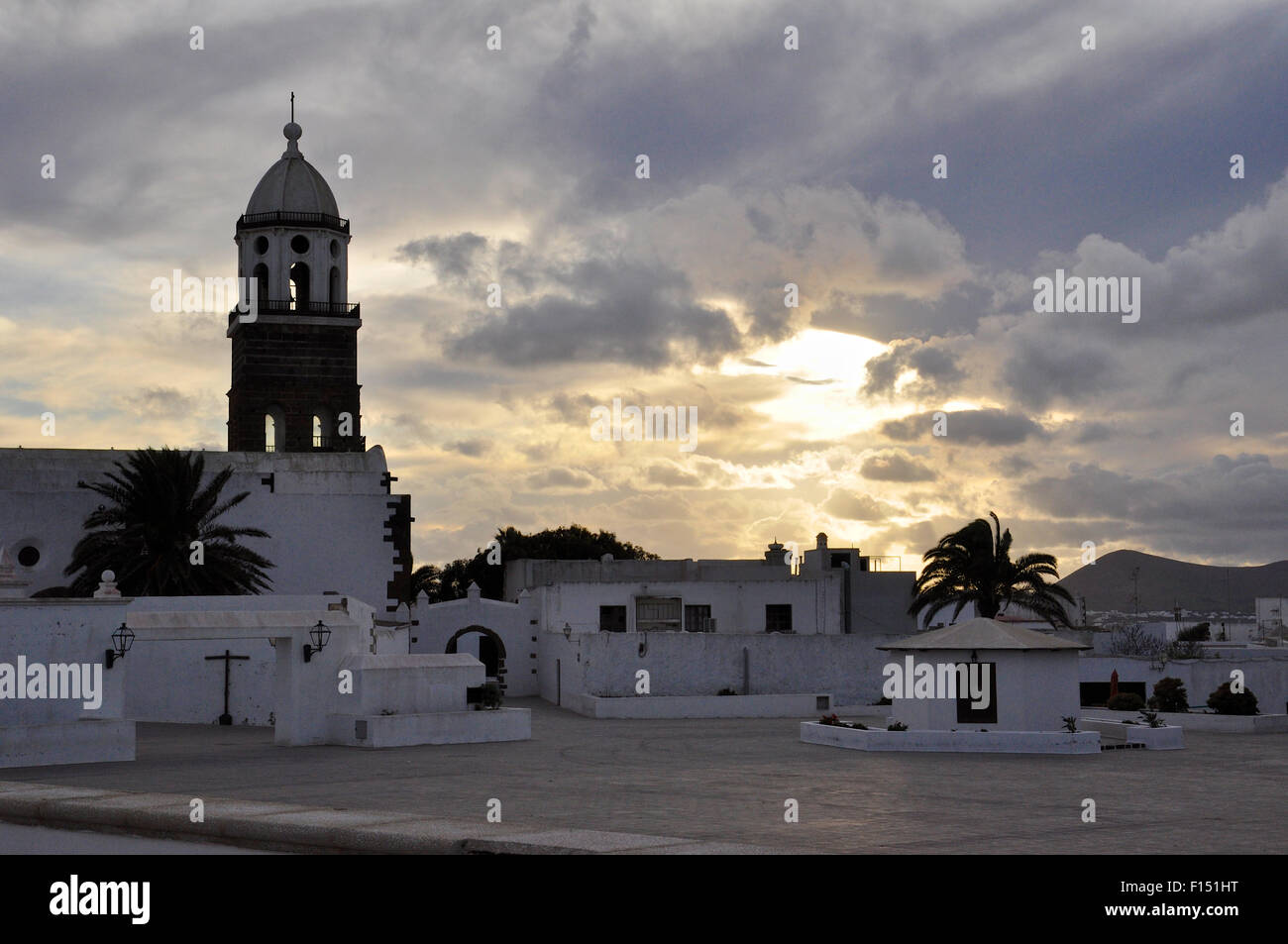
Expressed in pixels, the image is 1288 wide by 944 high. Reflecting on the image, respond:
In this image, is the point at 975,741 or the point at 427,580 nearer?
the point at 975,741

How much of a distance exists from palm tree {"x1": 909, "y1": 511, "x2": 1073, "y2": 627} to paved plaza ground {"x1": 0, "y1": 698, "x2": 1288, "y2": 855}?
1466 centimetres

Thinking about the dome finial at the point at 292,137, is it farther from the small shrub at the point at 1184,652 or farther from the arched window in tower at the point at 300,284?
the small shrub at the point at 1184,652

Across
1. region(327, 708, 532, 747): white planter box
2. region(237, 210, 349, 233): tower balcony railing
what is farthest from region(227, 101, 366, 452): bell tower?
region(327, 708, 532, 747): white planter box

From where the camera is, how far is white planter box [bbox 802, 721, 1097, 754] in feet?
93.8

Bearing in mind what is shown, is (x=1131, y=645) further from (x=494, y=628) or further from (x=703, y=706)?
(x=494, y=628)

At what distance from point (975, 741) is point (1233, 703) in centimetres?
1072

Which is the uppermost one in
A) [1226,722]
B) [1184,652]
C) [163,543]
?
[163,543]

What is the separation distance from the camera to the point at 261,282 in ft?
180

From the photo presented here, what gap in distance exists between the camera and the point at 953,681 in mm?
30031

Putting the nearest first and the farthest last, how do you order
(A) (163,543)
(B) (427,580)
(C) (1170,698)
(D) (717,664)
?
(C) (1170,698), (A) (163,543), (D) (717,664), (B) (427,580)

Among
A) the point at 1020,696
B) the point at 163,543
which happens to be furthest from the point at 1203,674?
the point at 163,543
